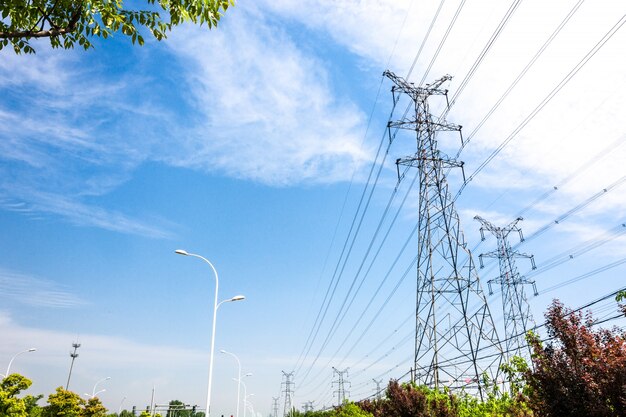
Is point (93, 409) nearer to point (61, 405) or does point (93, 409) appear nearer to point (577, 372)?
point (61, 405)

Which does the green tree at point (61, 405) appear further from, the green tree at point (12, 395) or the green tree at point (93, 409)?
the green tree at point (12, 395)

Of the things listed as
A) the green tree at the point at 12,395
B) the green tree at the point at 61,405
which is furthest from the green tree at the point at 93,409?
the green tree at the point at 12,395

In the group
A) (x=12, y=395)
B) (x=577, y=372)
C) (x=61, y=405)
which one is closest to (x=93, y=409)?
(x=61, y=405)

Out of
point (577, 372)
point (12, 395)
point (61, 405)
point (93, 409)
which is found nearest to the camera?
point (577, 372)

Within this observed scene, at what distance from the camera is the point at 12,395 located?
76.3 feet

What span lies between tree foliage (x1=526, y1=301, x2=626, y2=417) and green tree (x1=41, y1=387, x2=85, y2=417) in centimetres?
3454

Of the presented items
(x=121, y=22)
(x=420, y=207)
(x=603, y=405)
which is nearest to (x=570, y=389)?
(x=603, y=405)

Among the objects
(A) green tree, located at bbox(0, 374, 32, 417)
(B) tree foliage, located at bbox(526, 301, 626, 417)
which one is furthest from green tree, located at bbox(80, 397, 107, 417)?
(B) tree foliage, located at bbox(526, 301, 626, 417)

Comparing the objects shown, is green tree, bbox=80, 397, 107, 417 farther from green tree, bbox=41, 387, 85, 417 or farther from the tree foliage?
the tree foliage

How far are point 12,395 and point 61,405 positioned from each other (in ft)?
28.5

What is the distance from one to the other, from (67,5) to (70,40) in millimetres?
677

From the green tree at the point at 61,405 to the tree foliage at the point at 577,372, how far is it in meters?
34.5

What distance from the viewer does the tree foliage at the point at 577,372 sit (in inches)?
249

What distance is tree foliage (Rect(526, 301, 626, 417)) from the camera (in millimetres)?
6316
